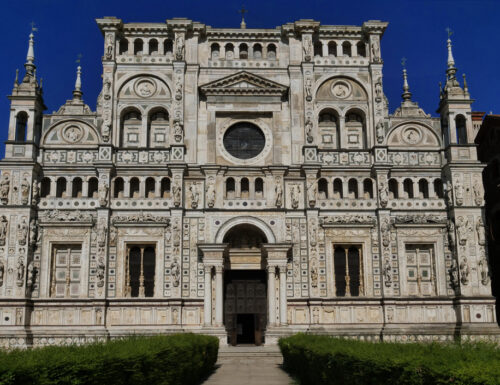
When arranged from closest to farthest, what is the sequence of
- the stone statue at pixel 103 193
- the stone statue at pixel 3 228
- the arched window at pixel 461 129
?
1. the stone statue at pixel 3 228
2. the stone statue at pixel 103 193
3. the arched window at pixel 461 129

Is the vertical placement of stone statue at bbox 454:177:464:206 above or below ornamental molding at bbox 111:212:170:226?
above

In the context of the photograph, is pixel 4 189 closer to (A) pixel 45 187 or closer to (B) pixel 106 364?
(A) pixel 45 187

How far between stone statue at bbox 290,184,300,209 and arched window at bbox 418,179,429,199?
711cm

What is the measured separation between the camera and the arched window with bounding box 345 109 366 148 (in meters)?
37.6

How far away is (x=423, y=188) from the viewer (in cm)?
3634

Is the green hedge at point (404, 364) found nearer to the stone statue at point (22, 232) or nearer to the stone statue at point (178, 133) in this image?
the stone statue at point (178, 133)

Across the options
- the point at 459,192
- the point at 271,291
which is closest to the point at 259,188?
the point at 271,291

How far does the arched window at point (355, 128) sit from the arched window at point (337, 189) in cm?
260

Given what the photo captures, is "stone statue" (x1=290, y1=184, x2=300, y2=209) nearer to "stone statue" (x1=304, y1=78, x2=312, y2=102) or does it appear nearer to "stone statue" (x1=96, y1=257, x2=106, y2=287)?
"stone statue" (x1=304, y1=78, x2=312, y2=102)

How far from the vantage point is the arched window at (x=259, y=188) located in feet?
118

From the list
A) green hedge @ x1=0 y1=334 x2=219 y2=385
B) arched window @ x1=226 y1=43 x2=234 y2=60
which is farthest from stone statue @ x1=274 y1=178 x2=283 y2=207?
green hedge @ x1=0 y1=334 x2=219 y2=385

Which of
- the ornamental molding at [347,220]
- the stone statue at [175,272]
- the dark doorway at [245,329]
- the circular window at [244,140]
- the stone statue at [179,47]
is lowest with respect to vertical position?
the dark doorway at [245,329]

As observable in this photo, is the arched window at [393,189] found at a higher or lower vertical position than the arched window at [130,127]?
lower

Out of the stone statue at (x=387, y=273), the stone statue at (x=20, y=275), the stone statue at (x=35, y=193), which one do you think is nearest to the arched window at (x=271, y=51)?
the stone statue at (x=387, y=273)
